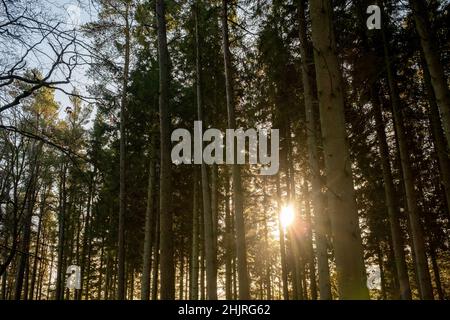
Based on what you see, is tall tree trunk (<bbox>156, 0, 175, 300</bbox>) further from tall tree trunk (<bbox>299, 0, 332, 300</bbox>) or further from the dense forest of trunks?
tall tree trunk (<bbox>299, 0, 332, 300</bbox>)

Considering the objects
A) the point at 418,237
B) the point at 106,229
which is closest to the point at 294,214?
the point at 418,237

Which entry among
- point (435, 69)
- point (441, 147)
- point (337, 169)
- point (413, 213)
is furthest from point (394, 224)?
point (337, 169)

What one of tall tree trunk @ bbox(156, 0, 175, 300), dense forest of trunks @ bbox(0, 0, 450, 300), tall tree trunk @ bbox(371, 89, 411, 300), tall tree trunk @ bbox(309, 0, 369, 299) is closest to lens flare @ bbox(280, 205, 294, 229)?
dense forest of trunks @ bbox(0, 0, 450, 300)

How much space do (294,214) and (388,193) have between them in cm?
510

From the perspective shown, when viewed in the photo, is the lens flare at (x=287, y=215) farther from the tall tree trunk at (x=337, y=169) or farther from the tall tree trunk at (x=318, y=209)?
the tall tree trunk at (x=337, y=169)

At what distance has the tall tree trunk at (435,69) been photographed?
5922mm

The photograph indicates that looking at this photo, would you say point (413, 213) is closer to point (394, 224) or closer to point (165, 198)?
point (394, 224)

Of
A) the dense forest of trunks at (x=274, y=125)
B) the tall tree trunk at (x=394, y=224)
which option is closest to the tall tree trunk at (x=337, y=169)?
the dense forest of trunks at (x=274, y=125)

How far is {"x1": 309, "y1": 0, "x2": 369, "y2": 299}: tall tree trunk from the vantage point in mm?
2439

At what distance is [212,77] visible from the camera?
14789mm

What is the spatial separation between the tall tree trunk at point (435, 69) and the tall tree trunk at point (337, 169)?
390cm
